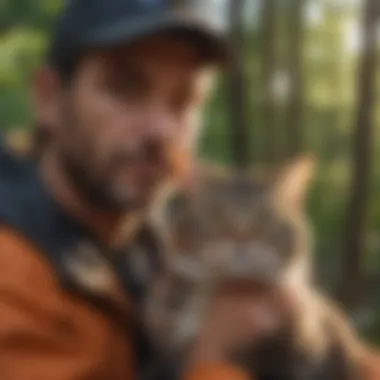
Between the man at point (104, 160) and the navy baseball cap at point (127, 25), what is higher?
the navy baseball cap at point (127, 25)

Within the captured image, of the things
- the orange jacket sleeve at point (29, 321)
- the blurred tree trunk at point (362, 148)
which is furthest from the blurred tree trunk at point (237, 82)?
the orange jacket sleeve at point (29, 321)

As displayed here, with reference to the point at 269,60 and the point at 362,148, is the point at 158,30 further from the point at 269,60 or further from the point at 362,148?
the point at 362,148

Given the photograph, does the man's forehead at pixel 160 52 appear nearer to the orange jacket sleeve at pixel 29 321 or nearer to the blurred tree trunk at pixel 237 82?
the blurred tree trunk at pixel 237 82

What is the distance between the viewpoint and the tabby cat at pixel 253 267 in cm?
82

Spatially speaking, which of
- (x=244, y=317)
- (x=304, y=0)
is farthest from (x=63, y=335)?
(x=304, y=0)

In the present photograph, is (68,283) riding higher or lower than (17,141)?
lower

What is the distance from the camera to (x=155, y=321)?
33.8 inches

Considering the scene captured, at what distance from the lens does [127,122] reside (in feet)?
2.90

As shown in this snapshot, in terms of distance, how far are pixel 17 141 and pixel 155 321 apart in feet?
0.69

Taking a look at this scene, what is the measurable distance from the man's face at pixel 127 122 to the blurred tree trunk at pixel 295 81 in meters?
0.08

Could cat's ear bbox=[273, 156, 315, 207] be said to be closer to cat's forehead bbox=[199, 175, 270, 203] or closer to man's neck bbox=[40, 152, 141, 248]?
cat's forehead bbox=[199, 175, 270, 203]

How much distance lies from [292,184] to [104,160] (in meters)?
0.17

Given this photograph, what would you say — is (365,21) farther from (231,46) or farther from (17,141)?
(17,141)

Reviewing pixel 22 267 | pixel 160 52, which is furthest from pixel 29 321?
pixel 160 52
